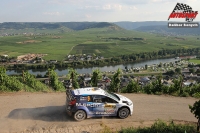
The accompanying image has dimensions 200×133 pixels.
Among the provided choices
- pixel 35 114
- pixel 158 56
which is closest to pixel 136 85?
pixel 35 114

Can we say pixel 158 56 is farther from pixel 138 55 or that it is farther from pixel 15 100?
pixel 15 100

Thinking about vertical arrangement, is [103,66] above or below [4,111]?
below

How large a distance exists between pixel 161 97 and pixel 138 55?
9047 centimetres

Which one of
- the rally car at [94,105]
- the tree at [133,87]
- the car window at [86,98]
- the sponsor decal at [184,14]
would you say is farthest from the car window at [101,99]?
the sponsor decal at [184,14]

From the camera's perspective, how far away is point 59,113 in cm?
1167

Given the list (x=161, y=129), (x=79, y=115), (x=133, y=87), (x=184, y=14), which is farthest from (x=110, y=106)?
(x=184, y=14)

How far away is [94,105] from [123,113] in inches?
67.9

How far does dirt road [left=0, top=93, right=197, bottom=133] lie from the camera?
10.1 metres

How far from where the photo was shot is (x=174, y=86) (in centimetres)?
1727

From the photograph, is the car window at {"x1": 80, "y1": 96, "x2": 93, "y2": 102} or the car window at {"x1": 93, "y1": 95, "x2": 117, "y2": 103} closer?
the car window at {"x1": 80, "y1": 96, "x2": 93, "y2": 102}

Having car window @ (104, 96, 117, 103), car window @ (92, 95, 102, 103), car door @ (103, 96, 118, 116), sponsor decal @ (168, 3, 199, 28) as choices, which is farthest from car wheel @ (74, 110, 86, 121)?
sponsor decal @ (168, 3, 199, 28)

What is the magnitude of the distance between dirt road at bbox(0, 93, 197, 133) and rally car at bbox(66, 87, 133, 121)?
348 mm

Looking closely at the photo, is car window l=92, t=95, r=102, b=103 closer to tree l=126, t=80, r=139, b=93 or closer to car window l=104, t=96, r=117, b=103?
car window l=104, t=96, r=117, b=103

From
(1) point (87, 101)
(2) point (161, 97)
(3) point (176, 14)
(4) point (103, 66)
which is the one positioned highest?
(3) point (176, 14)
